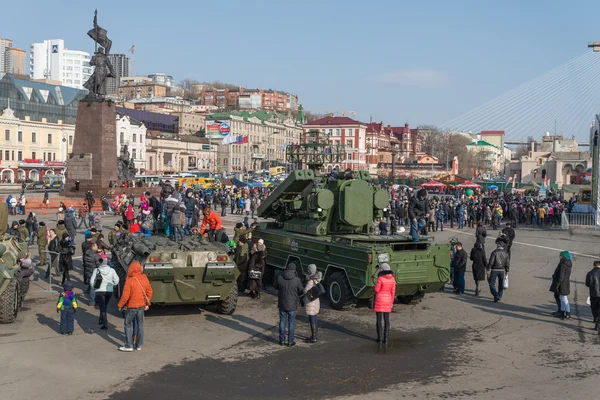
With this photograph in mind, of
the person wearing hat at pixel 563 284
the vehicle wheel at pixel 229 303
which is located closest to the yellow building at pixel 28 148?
the vehicle wheel at pixel 229 303

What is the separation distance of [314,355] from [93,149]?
34.2m

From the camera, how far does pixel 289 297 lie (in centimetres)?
1077

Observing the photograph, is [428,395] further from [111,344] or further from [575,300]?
[575,300]

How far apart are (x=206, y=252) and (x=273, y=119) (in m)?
124

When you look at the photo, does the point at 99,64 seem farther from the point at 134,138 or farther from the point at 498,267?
the point at 134,138

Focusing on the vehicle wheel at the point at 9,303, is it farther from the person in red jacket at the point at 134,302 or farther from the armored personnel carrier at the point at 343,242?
the armored personnel carrier at the point at 343,242

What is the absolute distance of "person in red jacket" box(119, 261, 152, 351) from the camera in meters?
10.4

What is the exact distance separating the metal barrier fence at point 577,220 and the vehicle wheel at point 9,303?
28.4 meters

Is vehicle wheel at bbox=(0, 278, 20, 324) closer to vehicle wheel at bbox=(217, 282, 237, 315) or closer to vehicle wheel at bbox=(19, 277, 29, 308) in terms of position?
vehicle wheel at bbox=(19, 277, 29, 308)

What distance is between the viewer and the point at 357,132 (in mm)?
119500

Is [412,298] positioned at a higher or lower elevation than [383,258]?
lower

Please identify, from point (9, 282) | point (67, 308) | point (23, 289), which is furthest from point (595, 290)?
point (23, 289)

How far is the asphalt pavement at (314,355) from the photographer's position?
8.74 meters

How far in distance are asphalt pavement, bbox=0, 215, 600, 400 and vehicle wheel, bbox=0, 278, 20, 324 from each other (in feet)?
0.55
